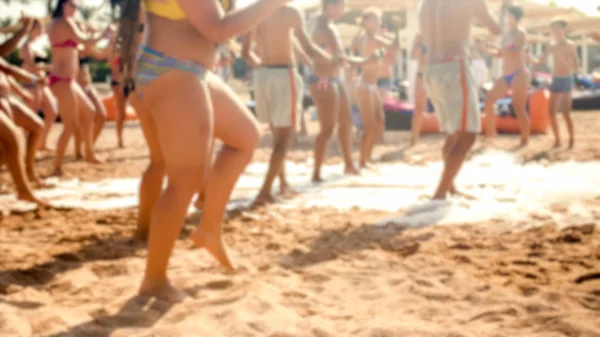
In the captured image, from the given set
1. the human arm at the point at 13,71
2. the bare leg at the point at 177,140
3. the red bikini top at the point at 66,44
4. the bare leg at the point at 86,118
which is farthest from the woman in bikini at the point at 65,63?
the bare leg at the point at 177,140

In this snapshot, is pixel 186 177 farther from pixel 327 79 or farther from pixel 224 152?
pixel 327 79

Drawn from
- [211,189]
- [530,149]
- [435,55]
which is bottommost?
[530,149]

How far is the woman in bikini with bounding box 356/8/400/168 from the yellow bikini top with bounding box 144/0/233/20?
5349mm

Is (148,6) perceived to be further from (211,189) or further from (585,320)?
(585,320)

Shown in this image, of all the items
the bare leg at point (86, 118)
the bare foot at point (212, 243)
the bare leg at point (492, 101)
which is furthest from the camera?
the bare leg at point (492, 101)

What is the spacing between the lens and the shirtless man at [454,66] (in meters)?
5.07

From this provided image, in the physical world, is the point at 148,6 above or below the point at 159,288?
above

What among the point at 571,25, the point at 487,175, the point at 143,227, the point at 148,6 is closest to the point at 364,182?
the point at 487,175

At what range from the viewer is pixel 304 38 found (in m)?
5.39

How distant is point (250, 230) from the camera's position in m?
4.32

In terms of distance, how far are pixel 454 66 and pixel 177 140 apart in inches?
125

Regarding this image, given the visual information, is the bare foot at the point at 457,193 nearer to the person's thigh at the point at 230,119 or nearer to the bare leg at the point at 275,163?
the bare leg at the point at 275,163

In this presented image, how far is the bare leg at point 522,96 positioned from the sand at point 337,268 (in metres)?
3.53

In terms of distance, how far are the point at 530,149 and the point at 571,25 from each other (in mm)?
12079
